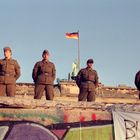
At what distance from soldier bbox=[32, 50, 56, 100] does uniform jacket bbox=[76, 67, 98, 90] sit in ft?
3.62

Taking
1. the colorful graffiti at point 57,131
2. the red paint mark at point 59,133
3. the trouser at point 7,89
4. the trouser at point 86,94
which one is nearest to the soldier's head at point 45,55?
the trouser at point 7,89

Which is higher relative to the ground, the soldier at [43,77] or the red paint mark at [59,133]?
the soldier at [43,77]

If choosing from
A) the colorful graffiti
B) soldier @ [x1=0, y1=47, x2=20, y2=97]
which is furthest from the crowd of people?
the colorful graffiti

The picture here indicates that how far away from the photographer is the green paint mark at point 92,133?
42.7ft

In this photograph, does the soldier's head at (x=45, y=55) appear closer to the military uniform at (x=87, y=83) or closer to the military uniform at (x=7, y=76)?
the military uniform at (x=7, y=76)

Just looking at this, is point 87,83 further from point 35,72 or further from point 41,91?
point 35,72

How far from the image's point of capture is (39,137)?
12.6 m

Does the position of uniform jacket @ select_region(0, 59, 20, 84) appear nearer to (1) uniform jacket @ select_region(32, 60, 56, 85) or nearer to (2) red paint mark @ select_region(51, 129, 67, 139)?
(1) uniform jacket @ select_region(32, 60, 56, 85)

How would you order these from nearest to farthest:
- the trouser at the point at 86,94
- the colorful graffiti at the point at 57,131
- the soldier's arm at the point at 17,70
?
the colorful graffiti at the point at 57,131, the soldier's arm at the point at 17,70, the trouser at the point at 86,94

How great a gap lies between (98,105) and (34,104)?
1846 millimetres

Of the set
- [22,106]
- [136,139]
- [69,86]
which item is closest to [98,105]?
[136,139]

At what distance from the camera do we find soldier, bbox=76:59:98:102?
14641 millimetres

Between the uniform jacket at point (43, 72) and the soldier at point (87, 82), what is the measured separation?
1.10 metres

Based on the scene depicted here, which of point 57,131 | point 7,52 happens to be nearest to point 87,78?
point 57,131
